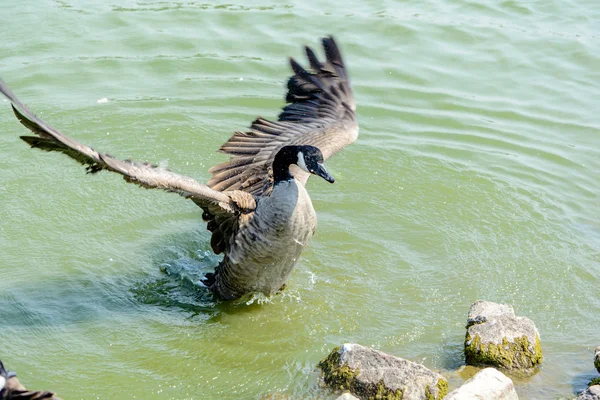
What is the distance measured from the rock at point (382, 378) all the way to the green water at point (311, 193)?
0.48 metres

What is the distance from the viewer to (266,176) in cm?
777

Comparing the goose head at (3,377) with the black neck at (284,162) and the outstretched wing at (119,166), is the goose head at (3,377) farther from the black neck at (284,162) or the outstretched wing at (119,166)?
the black neck at (284,162)

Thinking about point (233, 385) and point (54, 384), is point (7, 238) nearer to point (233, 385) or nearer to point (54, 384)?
point (54, 384)

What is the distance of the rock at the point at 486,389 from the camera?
5395 mm

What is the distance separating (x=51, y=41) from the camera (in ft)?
39.3

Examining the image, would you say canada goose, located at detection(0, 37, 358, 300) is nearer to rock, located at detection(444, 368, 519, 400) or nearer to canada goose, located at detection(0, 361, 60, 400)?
canada goose, located at detection(0, 361, 60, 400)

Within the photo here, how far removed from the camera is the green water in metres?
6.69

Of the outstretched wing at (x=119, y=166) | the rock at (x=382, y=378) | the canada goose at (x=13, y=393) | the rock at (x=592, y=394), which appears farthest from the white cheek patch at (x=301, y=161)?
the canada goose at (x=13, y=393)

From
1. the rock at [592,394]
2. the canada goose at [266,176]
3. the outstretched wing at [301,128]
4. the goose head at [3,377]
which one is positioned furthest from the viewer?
the outstretched wing at [301,128]

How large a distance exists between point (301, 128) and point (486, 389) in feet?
12.9

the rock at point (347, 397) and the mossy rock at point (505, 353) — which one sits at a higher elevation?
the rock at point (347, 397)

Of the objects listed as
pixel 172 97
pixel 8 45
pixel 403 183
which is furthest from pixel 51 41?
pixel 403 183

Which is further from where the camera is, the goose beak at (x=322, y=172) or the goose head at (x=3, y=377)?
the goose beak at (x=322, y=172)

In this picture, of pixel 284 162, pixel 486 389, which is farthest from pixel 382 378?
pixel 284 162
